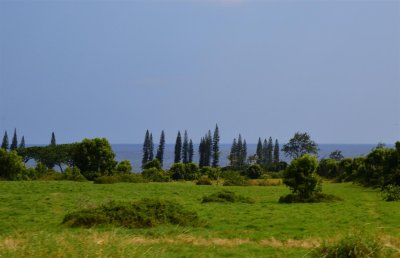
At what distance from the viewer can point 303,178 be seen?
140 ft

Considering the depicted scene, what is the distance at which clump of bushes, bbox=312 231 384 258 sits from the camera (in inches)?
533

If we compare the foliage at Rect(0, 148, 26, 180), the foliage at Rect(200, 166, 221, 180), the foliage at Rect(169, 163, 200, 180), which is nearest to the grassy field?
the foliage at Rect(0, 148, 26, 180)

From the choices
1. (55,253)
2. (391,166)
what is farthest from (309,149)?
(55,253)

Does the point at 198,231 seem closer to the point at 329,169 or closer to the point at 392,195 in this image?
the point at 392,195

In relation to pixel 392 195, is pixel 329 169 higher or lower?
higher

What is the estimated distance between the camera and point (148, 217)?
936 inches

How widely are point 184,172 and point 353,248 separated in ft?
257

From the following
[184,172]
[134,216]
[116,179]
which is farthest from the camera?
[184,172]

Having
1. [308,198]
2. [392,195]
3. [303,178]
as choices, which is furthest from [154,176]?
[392,195]

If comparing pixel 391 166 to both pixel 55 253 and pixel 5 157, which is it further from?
pixel 55 253

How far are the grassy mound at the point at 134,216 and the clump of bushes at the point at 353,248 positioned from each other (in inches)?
428

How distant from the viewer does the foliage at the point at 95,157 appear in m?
75.3

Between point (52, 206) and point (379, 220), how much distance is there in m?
20.3

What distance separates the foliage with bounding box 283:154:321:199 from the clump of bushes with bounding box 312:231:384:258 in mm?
28384
